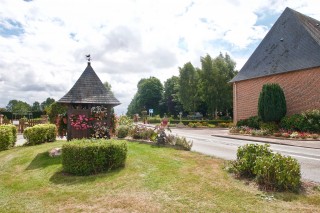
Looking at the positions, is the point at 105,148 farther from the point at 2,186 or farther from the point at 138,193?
the point at 2,186

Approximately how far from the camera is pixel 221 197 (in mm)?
6070

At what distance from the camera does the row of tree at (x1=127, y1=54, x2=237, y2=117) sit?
4894 cm

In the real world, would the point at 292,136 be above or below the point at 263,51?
below

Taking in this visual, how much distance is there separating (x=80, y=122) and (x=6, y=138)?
641 cm

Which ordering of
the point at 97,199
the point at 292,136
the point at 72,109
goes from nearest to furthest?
1. the point at 97,199
2. the point at 72,109
3. the point at 292,136

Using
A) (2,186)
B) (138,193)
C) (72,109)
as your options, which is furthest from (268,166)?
(72,109)

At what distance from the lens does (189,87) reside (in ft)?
Result: 191

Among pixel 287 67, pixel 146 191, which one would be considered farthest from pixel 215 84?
pixel 146 191

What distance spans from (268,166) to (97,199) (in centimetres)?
409

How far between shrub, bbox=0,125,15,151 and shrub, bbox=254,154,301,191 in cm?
1346

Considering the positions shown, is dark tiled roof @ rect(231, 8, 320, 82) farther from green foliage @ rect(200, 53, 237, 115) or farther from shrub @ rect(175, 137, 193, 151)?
green foliage @ rect(200, 53, 237, 115)

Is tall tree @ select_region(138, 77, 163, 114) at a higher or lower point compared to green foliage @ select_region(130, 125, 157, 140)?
higher

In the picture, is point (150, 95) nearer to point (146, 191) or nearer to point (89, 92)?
point (89, 92)

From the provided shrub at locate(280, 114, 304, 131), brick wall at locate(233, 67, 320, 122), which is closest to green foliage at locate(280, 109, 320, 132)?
shrub at locate(280, 114, 304, 131)
